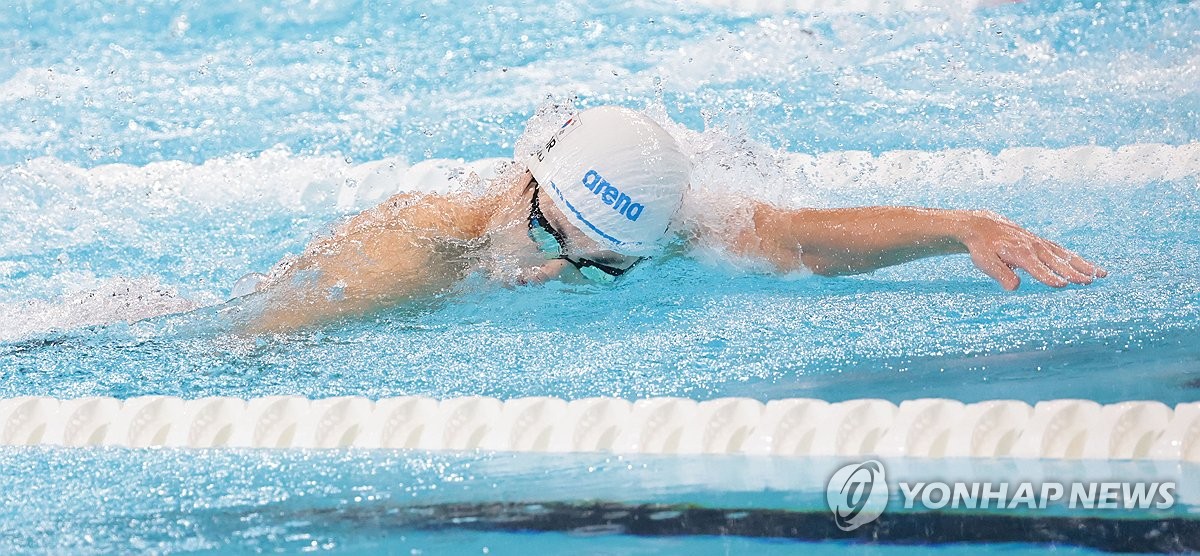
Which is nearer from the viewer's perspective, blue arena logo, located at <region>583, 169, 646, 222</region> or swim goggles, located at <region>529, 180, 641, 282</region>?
blue arena logo, located at <region>583, 169, 646, 222</region>

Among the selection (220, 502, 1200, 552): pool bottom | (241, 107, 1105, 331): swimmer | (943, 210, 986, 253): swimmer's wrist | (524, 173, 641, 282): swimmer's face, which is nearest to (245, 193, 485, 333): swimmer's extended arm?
(241, 107, 1105, 331): swimmer

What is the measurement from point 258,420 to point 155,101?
10.8 ft

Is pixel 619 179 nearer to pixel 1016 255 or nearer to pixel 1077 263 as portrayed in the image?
pixel 1016 255

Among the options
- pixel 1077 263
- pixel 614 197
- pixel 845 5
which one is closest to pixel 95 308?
pixel 614 197

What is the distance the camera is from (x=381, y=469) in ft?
7.66

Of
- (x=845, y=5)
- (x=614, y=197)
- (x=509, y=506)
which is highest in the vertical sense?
(x=845, y=5)

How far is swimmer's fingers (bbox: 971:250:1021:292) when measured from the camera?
2.30 meters

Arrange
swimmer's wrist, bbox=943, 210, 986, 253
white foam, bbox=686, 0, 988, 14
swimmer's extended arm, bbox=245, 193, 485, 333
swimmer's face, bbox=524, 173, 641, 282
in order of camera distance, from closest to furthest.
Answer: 1. swimmer's wrist, bbox=943, 210, 986, 253
2. swimmer's face, bbox=524, 173, 641, 282
3. swimmer's extended arm, bbox=245, 193, 485, 333
4. white foam, bbox=686, 0, 988, 14

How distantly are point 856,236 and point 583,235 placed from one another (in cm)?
62

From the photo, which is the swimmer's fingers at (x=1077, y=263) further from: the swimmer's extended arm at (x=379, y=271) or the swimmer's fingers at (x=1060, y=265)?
the swimmer's extended arm at (x=379, y=271)

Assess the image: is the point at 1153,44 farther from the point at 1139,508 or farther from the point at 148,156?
the point at 148,156

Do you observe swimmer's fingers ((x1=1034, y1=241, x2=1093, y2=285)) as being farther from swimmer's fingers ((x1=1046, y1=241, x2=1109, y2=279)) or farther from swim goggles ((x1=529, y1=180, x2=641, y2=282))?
swim goggles ((x1=529, y1=180, x2=641, y2=282))

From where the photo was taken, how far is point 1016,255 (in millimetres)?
2330

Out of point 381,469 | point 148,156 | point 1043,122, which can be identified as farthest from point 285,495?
point 1043,122
